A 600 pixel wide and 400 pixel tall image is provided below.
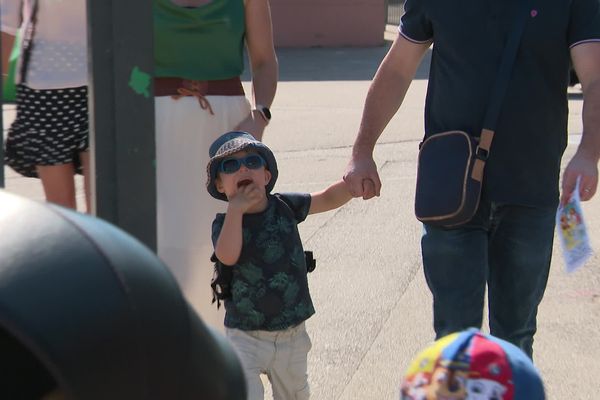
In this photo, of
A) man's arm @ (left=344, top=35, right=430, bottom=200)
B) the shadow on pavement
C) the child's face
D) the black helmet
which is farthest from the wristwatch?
the shadow on pavement

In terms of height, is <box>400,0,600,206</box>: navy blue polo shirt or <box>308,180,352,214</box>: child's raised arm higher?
<box>400,0,600,206</box>: navy blue polo shirt

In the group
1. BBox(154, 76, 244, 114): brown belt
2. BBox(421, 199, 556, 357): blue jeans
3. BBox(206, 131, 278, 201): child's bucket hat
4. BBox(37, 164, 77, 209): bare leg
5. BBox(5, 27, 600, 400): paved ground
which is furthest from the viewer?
BBox(5, 27, 600, 400): paved ground

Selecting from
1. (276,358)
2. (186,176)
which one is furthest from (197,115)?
(276,358)

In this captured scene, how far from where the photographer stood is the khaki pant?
155 inches

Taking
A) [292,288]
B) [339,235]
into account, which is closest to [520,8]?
[292,288]

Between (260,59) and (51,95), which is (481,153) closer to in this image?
(260,59)

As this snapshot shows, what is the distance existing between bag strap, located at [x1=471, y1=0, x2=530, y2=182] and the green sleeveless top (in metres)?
0.98

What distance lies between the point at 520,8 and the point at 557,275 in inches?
125

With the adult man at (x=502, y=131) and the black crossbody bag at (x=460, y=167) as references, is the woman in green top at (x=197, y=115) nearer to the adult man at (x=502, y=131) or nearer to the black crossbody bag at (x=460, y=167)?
the adult man at (x=502, y=131)

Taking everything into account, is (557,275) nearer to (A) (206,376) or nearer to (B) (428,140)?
(B) (428,140)

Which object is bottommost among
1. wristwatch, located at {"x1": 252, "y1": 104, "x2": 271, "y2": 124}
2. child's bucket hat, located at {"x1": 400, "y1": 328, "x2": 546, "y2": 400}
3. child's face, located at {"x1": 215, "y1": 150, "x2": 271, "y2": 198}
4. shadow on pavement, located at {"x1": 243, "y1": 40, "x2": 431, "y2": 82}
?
shadow on pavement, located at {"x1": 243, "y1": 40, "x2": 431, "y2": 82}

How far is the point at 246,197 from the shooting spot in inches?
152

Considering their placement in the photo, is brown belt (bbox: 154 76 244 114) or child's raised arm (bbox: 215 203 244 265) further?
brown belt (bbox: 154 76 244 114)

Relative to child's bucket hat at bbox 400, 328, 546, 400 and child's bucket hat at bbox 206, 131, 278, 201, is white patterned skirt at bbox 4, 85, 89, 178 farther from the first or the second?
child's bucket hat at bbox 400, 328, 546, 400
